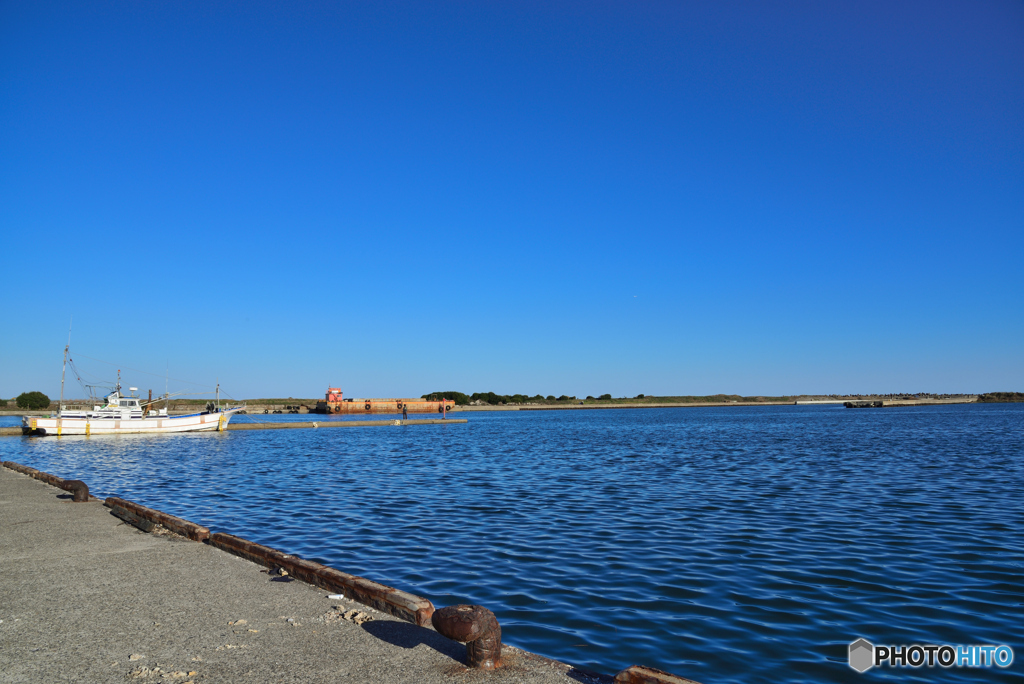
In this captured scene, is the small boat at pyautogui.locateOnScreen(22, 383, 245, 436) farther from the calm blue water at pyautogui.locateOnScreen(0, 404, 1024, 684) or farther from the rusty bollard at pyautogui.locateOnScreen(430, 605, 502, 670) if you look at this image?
the rusty bollard at pyautogui.locateOnScreen(430, 605, 502, 670)

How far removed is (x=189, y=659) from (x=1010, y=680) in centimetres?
926

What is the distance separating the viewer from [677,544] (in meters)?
14.1

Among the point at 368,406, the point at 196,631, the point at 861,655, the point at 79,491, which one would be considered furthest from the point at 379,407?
the point at 861,655

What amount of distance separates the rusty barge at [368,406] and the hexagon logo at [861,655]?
13533 cm

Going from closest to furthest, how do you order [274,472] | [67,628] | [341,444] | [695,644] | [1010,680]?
[67,628] < [1010,680] < [695,644] < [274,472] < [341,444]

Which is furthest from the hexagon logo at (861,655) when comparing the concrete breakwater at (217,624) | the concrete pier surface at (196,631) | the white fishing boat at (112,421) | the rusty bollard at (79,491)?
the white fishing boat at (112,421)

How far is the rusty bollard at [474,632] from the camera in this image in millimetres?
5836

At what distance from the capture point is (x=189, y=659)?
607cm

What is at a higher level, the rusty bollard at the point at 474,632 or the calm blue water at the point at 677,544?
the rusty bollard at the point at 474,632

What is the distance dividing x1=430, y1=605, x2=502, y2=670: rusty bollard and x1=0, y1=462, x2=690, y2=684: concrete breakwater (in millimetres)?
41

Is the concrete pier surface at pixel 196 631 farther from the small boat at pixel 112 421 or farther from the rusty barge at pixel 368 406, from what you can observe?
the rusty barge at pixel 368 406

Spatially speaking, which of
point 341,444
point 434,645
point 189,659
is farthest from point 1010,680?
point 341,444

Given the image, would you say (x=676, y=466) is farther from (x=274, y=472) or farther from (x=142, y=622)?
(x=142, y=622)

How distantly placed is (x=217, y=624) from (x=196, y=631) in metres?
0.27
